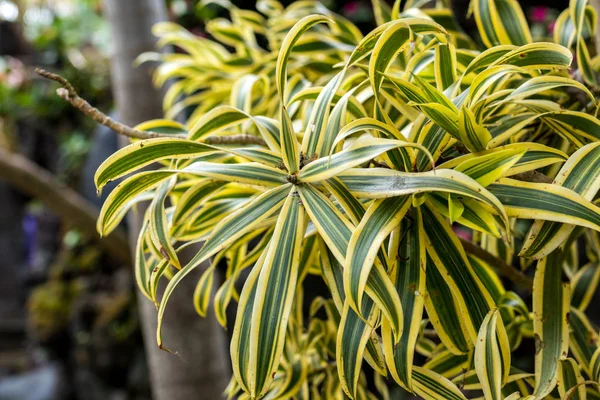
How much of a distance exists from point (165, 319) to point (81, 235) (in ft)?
8.22

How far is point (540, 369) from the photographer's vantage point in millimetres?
752

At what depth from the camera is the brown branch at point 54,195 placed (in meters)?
2.12

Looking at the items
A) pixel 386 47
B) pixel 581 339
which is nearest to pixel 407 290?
pixel 386 47

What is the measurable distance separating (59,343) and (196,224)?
325 cm

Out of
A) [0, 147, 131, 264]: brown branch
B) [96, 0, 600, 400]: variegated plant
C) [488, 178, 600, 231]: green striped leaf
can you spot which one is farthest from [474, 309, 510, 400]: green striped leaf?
[0, 147, 131, 264]: brown branch

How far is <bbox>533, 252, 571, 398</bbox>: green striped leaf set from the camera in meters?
0.75

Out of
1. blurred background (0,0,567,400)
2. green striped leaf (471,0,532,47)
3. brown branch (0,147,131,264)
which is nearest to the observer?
green striped leaf (471,0,532,47)

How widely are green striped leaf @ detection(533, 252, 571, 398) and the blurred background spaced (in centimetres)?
71

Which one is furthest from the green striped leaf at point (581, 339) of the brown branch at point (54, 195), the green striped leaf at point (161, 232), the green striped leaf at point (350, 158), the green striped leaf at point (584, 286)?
the brown branch at point (54, 195)

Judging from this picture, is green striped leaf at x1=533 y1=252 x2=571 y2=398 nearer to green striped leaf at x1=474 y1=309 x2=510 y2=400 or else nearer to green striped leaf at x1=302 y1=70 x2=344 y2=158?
green striped leaf at x1=474 y1=309 x2=510 y2=400

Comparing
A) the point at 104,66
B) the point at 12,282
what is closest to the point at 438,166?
the point at 104,66

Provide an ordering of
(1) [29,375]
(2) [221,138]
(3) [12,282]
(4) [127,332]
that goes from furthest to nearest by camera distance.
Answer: (3) [12,282] → (1) [29,375] → (4) [127,332] → (2) [221,138]

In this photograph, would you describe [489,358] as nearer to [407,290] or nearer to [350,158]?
[407,290]

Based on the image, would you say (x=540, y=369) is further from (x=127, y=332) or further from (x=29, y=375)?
(x=29, y=375)
